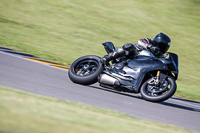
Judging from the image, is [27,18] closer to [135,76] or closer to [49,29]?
Answer: [49,29]

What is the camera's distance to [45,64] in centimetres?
870

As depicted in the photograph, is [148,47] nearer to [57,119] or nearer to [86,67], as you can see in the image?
[86,67]

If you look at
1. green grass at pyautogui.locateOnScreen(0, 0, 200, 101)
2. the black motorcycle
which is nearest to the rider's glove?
the black motorcycle

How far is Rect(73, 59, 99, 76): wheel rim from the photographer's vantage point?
7.17 meters

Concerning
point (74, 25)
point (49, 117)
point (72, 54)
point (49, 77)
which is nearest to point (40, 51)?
point (72, 54)

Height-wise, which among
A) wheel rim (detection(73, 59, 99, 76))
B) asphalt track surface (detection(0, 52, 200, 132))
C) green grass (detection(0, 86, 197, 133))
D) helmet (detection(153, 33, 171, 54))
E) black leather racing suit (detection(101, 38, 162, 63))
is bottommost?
asphalt track surface (detection(0, 52, 200, 132))

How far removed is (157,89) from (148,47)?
36.5 inches

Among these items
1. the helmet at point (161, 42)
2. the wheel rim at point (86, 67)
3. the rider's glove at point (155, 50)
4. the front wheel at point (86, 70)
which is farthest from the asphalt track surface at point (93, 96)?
the helmet at point (161, 42)

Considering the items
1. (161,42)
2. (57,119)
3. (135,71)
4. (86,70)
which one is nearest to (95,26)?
(86,70)

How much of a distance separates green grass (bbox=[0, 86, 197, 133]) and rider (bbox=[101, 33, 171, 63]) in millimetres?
2009

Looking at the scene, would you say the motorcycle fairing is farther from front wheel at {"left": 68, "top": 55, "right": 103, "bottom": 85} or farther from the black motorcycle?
front wheel at {"left": 68, "top": 55, "right": 103, "bottom": 85}

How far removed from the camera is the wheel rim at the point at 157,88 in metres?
6.37

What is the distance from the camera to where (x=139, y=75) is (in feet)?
21.8

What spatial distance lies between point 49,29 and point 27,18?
145 centimetres
